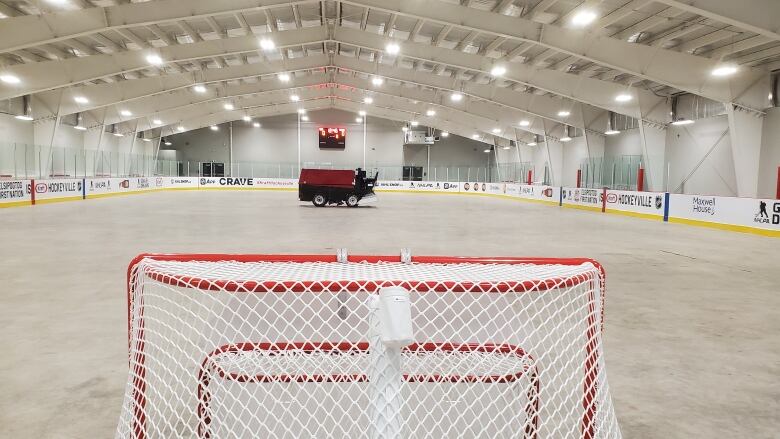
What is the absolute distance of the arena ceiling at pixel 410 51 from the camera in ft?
53.4

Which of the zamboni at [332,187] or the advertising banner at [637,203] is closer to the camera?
the advertising banner at [637,203]

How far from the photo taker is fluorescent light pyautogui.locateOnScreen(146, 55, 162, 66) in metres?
21.7

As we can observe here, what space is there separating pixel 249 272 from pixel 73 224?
45.2ft

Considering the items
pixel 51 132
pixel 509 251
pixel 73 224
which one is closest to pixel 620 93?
pixel 509 251

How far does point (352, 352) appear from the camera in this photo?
259cm

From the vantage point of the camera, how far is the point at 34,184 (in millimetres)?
20859

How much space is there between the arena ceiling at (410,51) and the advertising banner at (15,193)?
3774mm

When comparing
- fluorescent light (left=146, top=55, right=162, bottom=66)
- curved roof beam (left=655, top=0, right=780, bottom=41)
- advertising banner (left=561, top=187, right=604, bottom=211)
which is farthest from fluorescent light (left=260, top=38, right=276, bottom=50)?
advertising banner (left=561, top=187, right=604, bottom=211)

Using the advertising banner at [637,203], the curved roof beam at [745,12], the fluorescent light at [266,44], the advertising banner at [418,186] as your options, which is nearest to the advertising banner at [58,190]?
the fluorescent light at [266,44]

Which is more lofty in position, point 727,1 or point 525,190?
point 727,1

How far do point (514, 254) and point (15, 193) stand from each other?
19.5m

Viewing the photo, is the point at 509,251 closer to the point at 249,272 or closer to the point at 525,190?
the point at 249,272

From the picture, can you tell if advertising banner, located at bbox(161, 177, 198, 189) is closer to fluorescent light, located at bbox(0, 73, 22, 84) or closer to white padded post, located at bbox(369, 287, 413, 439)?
fluorescent light, located at bbox(0, 73, 22, 84)

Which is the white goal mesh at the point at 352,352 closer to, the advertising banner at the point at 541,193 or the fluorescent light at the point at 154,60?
the fluorescent light at the point at 154,60
